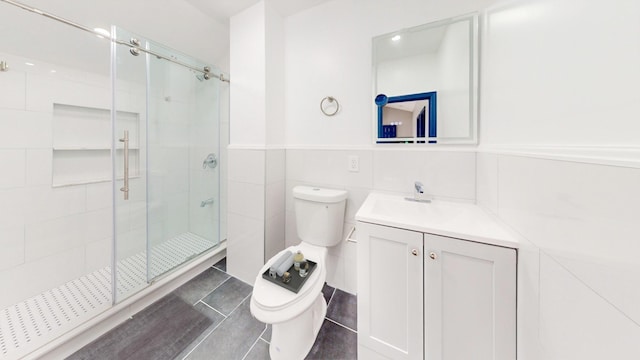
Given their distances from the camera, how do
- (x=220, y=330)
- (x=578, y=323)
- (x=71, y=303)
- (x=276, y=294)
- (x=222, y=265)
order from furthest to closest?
(x=222, y=265)
(x=71, y=303)
(x=220, y=330)
(x=276, y=294)
(x=578, y=323)

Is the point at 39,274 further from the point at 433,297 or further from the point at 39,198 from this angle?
the point at 433,297

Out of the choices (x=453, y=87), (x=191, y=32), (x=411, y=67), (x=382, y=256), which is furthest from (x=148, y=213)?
Result: (x=453, y=87)

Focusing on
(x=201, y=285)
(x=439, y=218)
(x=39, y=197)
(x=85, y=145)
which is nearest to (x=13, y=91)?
(x=85, y=145)

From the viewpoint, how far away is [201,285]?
1641 mm

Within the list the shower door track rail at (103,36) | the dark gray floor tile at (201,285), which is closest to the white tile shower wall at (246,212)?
the dark gray floor tile at (201,285)

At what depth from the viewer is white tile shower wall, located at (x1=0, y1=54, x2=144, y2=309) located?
1.36 meters

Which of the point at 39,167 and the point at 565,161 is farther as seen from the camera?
the point at 39,167

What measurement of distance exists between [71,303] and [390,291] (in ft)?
6.88

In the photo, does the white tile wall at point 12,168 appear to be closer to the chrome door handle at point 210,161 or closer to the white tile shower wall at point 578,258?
the chrome door handle at point 210,161

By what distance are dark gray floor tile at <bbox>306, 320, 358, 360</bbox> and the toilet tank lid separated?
2.69 ft

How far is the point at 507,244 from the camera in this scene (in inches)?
28.5

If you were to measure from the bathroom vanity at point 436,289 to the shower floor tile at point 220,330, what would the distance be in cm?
29

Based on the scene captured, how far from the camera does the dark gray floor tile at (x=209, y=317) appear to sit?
3.69 ft

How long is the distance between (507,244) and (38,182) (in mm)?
2867
